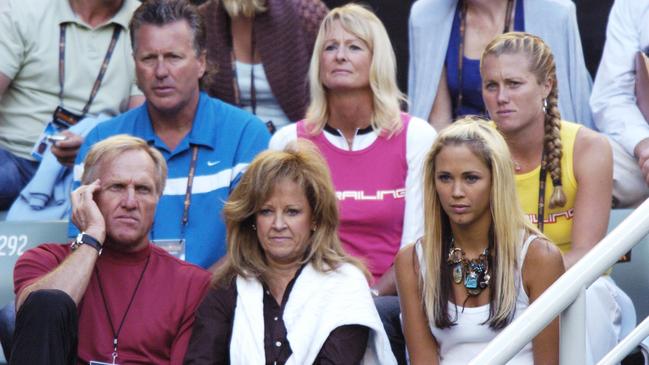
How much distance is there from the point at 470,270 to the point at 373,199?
2.64ft

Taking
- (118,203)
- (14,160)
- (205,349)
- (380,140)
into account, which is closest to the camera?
(205,349)

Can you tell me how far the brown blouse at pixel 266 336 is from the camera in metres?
3.71

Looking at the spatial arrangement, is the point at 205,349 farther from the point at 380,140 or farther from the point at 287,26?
the point at 287,26

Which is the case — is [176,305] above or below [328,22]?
below

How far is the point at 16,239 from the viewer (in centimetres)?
484

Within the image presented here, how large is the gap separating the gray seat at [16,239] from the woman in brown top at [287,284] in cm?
109

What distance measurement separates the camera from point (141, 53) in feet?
15.5

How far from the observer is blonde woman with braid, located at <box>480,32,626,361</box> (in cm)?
421

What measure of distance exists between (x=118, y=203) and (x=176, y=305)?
382mm

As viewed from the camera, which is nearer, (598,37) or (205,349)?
(205,349)

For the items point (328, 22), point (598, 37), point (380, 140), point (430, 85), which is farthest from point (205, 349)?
point (598, 37)

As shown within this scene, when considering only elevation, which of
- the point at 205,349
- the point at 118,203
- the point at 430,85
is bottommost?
the point at 205,349

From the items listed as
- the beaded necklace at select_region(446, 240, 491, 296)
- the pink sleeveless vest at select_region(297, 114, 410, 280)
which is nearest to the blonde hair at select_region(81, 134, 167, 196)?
the pink sleeveless vest at select_region(297, 114, 410, 280)

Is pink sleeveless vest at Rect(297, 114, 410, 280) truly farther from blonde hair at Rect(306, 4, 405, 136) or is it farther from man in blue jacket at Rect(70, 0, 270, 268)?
man in blue jacket at Rect(70, 0, 270, 268)
